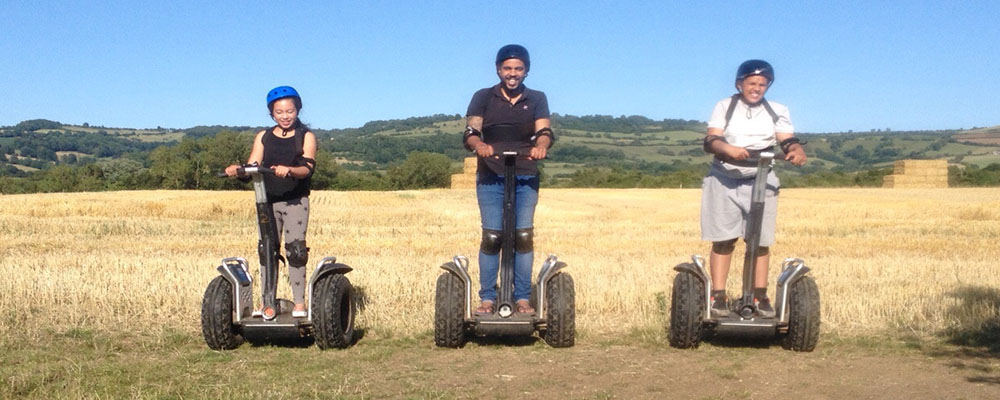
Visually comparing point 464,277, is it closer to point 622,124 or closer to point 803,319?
point 803,319

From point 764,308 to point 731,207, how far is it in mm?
761

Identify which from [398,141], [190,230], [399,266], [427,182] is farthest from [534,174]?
[398,141]

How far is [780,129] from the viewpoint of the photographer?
651 centimetres

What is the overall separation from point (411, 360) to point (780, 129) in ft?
9.95

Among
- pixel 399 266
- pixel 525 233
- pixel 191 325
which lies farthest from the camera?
pixel 399 266

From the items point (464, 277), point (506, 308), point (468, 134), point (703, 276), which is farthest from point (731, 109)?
point (464, 277)

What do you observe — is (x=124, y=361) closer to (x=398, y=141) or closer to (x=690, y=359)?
(x=690, y=359)

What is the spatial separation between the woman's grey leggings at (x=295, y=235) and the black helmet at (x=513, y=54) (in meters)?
1.76

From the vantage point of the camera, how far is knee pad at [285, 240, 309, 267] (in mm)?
6516

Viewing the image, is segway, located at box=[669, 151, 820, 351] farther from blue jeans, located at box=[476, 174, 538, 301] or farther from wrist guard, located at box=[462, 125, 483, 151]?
wrist guard, located at box=[462, 125, 483, 151]

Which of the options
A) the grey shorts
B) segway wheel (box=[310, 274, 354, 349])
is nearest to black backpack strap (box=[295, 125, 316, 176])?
segway wheel (box=[310, 274, 354, 349])

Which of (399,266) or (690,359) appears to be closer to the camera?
(690,359)

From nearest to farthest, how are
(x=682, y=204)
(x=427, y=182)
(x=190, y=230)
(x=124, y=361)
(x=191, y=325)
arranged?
(x=124, y=361), (x=191, y=325), (x=190, y=230), (x=682, y=204), (x=427, y=182)

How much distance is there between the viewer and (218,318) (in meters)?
6.26
